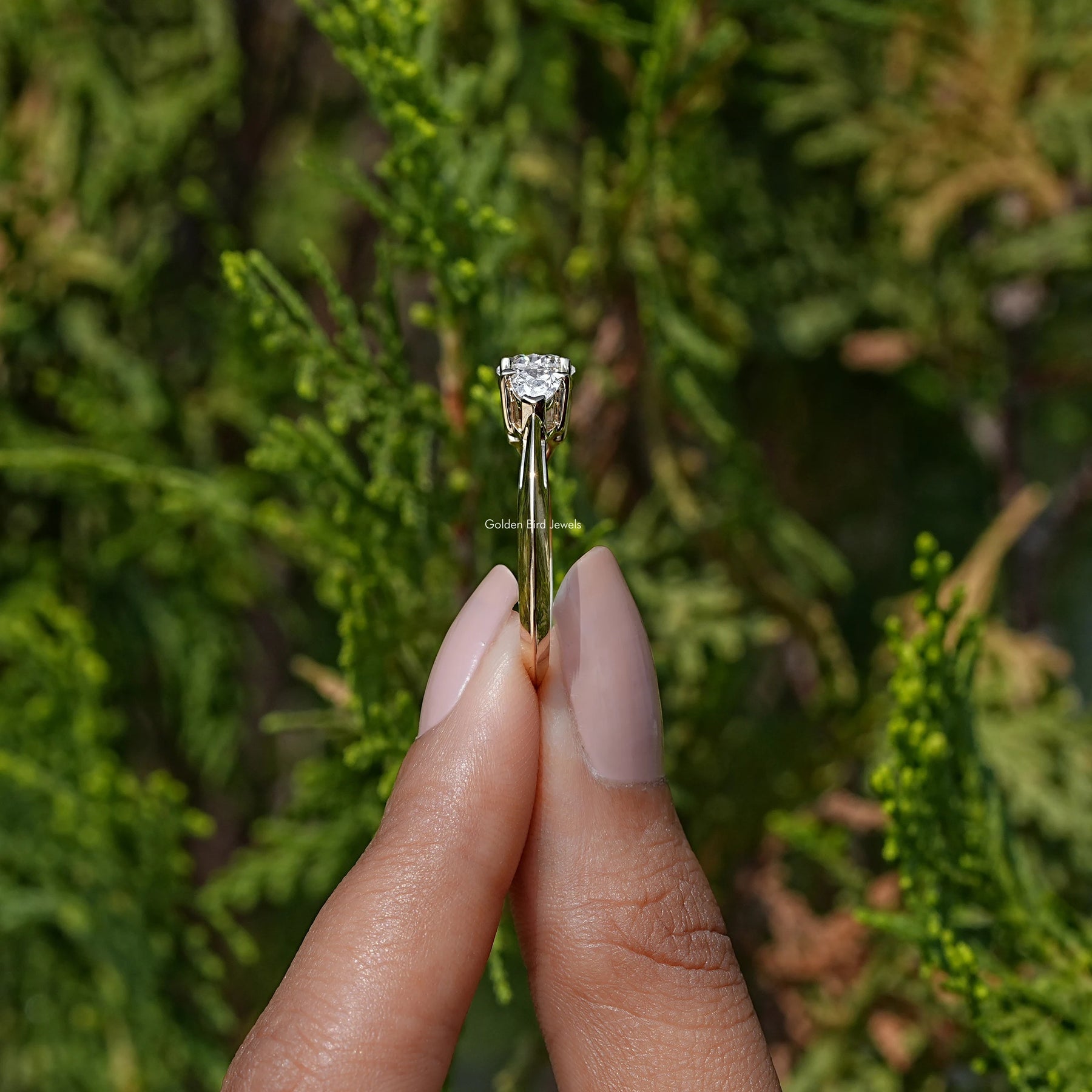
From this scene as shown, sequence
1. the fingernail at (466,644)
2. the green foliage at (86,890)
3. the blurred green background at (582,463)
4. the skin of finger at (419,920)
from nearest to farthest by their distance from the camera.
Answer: the skin of finger at (419,920), the fingernail at (466,644), the blurred green background at (582,463), the green foliage at (86,890)

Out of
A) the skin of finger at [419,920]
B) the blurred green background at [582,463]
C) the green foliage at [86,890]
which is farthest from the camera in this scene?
the green foliage at [86,890]

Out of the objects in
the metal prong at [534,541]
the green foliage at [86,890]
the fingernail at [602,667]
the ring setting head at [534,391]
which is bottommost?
the green foliage at [86,890]

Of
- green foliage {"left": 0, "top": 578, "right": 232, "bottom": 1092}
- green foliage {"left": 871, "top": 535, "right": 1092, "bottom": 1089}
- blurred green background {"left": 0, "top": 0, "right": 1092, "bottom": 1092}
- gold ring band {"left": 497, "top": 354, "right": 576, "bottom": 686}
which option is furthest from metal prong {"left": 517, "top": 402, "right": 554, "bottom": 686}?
green foliage {"left": 0, "top": 578, "right": 232, "bottom": 1092}

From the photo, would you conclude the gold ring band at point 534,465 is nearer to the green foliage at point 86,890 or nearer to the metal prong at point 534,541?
the metal prong at point 534,541

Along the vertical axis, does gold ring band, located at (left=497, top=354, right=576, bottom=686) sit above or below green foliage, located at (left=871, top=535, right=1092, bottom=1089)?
above

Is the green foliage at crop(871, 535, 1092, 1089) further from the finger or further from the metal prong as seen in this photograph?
the metal prong

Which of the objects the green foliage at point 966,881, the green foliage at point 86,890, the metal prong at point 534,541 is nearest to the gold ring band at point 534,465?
the metal prong at point 534,541

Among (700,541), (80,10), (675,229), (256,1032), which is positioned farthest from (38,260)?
(256,1032)

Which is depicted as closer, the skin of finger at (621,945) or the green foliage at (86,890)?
the skin of finger at (621,945)
